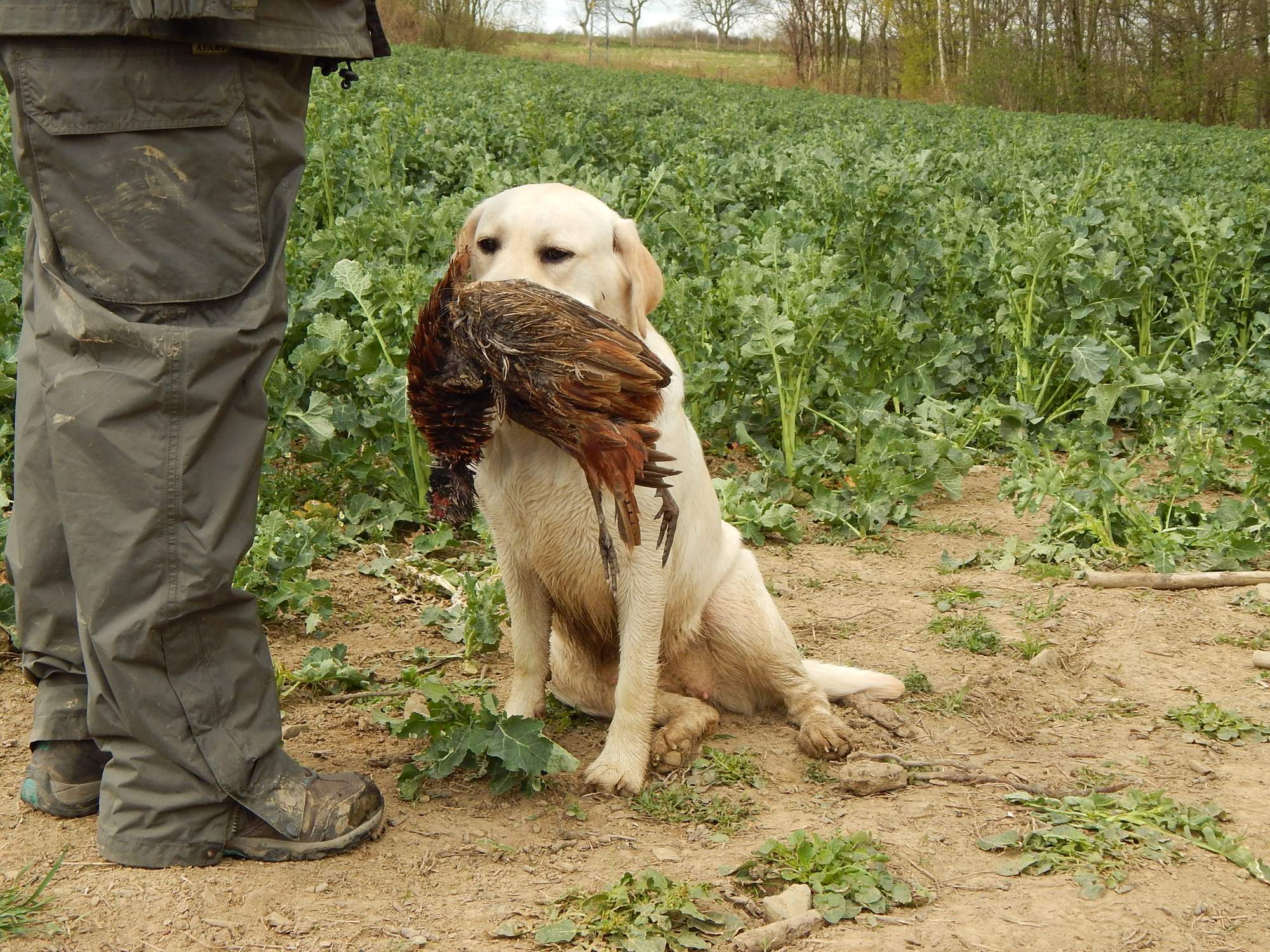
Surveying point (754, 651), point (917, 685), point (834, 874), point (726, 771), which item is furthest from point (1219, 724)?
point (834, 874)

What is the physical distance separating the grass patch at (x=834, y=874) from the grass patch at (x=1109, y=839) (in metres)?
0.28

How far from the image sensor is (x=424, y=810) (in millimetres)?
2971

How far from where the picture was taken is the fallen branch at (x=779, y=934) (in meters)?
2.37

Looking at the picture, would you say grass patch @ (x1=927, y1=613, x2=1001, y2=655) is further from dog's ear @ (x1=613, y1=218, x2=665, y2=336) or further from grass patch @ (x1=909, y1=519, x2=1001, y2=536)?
dog's ear @ (x1=613, y1=218, x2=665, y2=336)

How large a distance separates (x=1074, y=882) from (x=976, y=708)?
117 centimetres

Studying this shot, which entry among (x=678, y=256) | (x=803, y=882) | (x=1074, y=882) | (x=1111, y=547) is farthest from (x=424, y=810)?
(x=678, y=256)

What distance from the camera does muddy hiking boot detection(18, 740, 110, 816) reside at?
2719 mm

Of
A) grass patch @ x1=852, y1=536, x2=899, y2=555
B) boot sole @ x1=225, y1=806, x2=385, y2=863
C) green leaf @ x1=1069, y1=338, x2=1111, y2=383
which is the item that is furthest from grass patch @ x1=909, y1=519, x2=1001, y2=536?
boot sole @ x1=225, y1=806, x2=385, y2=863

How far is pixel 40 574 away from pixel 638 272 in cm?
164

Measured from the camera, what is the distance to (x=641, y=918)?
2.40 m

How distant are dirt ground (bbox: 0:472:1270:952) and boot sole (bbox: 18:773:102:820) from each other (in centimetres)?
4

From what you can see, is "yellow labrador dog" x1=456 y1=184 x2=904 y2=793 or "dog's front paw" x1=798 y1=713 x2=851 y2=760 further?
"dog's front paw" x1=798 y1=713 x2=851 y2=760

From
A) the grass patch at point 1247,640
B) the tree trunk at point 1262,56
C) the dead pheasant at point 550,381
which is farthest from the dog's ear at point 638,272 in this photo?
the tree trunk at point 1262,56

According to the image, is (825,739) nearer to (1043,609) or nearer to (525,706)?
(525,706)
